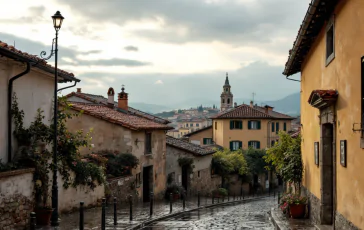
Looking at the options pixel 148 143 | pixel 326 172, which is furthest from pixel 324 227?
pixel 148 143

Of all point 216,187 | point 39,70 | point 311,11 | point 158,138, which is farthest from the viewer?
point 216,187

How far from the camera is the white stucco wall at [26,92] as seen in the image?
15.2 m

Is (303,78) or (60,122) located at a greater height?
(303,78)

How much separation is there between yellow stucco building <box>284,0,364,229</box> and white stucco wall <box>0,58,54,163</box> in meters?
9.12

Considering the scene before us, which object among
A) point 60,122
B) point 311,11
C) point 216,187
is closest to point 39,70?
point 60,122

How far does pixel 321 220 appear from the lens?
1491 centimetres

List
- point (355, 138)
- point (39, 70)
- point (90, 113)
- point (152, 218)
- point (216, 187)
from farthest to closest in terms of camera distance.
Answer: point (216, 187) < point (90, 113) < point (152, 218) < point (39, 70) < point (355, 138)

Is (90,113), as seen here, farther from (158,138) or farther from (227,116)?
(227,116)

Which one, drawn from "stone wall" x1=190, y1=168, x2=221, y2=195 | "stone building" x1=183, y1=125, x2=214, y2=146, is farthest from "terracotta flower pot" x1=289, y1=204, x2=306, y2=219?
"stone building" x1=183, y1=125, x2=214, y2=146

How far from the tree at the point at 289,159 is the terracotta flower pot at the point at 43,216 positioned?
10.4 meters

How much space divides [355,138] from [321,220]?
5026 mm

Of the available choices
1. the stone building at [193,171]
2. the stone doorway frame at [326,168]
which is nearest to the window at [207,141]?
the stone building at [193,171]

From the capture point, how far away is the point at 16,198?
45.2 feet

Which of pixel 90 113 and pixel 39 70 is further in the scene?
pixel 90 113
